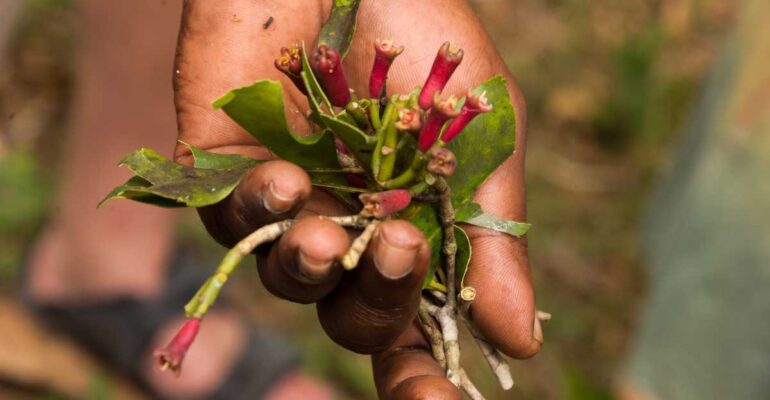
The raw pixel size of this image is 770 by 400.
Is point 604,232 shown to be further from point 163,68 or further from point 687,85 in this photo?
point 163,68

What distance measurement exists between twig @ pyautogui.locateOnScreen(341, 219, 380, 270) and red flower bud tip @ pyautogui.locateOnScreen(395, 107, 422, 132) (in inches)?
4.3

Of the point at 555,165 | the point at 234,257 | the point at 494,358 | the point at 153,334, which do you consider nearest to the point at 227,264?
the point at 234,257

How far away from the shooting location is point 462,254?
1.22 metres

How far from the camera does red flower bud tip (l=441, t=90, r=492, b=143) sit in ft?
3.60

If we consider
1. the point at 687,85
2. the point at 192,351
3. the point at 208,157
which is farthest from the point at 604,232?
the point at 208,157

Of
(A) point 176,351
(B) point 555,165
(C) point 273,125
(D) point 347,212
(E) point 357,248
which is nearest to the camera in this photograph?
(A) point 176,351

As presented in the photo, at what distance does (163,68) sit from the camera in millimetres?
2082

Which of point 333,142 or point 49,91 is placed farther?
point 49,91

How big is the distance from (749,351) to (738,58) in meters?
0.66

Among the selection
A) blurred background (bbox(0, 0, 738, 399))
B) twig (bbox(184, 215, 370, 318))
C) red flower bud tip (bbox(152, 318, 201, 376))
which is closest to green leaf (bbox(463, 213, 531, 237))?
twig (bbox(184, 215, 370, 318))

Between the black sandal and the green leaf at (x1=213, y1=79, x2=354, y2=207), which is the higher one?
the green leaf at (x1=213, y1=79, x2=354, y2=207)

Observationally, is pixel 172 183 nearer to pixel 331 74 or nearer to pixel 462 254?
pixel 331 74

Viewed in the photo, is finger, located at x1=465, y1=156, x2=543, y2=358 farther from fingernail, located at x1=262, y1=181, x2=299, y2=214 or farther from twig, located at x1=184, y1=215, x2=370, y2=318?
fingernail, located at x1=262, y1=181, x2=299, y2=214

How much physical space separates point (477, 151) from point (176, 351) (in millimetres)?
496
